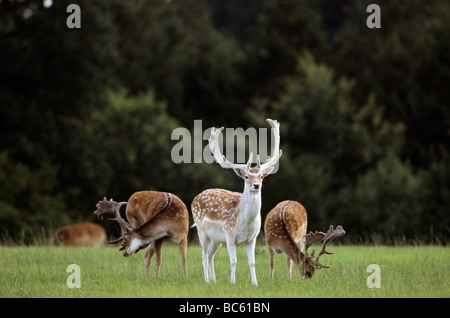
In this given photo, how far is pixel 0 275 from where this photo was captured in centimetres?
1085

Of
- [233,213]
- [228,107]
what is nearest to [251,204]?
[233,213]

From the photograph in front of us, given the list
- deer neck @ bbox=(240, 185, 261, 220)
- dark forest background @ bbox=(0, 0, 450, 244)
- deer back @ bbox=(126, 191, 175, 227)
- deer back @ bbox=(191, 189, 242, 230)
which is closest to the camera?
deer neck @ bbox=(240, 185, 261, 220)

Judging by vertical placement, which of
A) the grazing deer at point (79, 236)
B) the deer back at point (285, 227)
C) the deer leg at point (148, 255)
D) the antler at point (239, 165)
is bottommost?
the grazing deer at point (79, 236)

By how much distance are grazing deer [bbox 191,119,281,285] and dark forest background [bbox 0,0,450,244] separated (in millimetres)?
13090

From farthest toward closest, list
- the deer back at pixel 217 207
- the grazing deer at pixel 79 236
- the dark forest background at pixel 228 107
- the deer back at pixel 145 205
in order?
the dark forest background at pixel 228 107 < the grazing deer at pixel 79 236 < the deer back at pixel 145 205 < the deer back at pixel 217 207

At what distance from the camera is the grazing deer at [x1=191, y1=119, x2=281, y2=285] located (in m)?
9.44

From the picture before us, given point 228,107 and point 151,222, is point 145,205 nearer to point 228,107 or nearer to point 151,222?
point 151,222

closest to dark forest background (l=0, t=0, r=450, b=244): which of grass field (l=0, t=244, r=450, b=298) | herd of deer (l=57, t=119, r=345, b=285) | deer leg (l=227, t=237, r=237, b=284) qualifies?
grass field (l=0, t=244, r=450, b=298)

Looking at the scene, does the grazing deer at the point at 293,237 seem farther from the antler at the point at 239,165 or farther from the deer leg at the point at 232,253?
the antler at the point at 239,165

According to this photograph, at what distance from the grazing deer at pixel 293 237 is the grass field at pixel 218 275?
8.8 inches

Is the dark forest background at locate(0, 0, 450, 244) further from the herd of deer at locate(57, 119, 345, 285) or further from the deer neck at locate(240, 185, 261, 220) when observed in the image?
the deer neck at locate(240, 185, 261, 220)

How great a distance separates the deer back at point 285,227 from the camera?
1046 cm

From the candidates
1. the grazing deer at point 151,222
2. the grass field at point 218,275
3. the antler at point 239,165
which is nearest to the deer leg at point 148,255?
the grazing deer at point 151,222

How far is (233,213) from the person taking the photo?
9.86 meters
